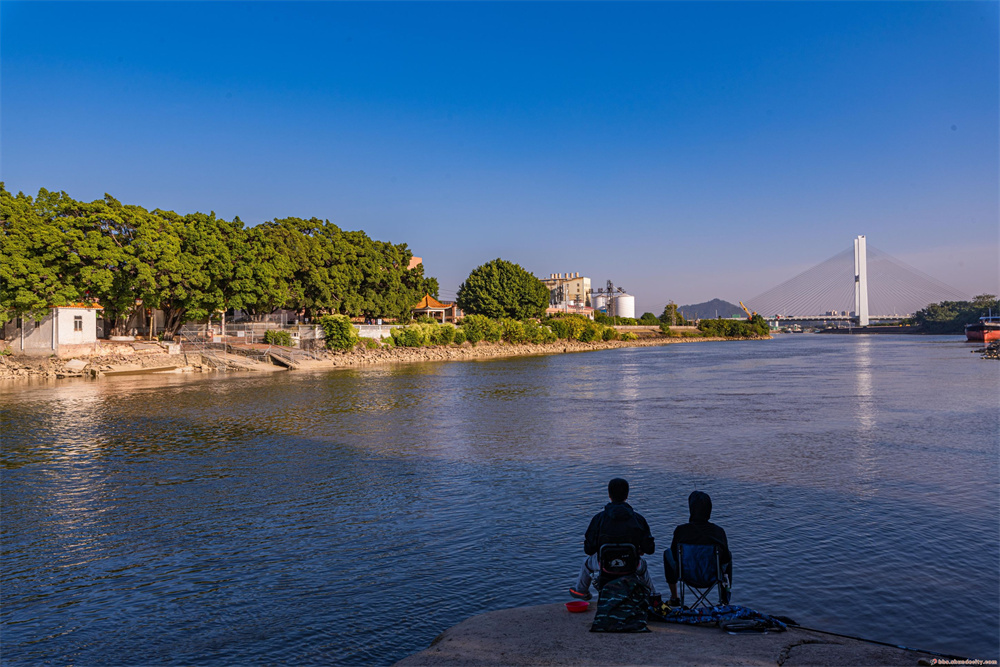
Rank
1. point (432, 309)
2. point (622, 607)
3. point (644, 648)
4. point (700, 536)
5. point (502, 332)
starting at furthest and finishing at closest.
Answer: point (502, 332)
point (432, 309)
point (700, 536)
point (622, 607)
point (644, 648)

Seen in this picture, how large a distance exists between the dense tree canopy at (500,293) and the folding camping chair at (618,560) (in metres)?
105

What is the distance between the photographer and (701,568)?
25.7 feet

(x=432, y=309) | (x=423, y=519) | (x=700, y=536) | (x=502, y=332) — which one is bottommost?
(x=423, y=519)

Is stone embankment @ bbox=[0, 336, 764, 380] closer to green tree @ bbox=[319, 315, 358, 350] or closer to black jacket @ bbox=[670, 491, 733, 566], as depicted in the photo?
green tree @ bbox=[319, 315, 358, 350]

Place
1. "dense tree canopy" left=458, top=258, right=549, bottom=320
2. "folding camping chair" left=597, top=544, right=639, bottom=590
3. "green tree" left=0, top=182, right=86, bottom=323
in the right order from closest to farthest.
Result: 1. "folding camping chair" left=597, top=544, right=639, bottom=590
2. "green tree" left=0, top=182, right=86, bottom=323
3. "dense tree canopy" left=458, top=258, right=549, bottom=320

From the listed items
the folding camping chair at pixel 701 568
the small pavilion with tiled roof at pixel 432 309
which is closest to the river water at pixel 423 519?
the folding camping chair at pixel 701 568

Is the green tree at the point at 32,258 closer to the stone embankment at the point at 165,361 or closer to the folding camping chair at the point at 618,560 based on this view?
the stone embankment at the point at 165,361

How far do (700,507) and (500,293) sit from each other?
106 m

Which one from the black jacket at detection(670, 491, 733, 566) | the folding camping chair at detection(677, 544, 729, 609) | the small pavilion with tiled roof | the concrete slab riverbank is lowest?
the concrete slab riverbank

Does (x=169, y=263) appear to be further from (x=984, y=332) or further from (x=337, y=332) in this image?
(x=984, y=332)

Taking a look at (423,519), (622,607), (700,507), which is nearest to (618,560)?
(622,607)

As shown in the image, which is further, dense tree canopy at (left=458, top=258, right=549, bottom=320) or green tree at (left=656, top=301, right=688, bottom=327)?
green tree at (left=656, top=301, right=688, bottom=327)

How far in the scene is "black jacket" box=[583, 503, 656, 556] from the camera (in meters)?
7.82

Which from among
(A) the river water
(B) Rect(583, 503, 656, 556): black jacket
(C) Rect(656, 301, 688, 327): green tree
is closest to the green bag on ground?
(B) Rect(583, 503, 656, 556): black jacket
